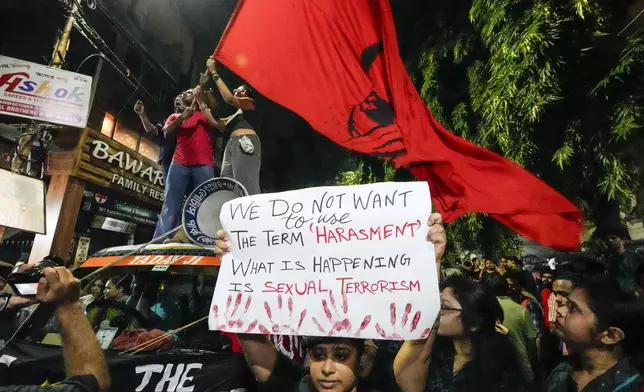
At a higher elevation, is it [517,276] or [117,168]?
[117,168]

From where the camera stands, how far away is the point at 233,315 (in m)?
2.01

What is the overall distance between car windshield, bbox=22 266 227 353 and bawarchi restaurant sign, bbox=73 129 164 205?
7211 millimetres

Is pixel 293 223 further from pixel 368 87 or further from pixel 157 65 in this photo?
pixel 157 65

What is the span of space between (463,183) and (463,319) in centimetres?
141

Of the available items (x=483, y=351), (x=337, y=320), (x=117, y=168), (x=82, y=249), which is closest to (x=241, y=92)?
(x=337, y=320)

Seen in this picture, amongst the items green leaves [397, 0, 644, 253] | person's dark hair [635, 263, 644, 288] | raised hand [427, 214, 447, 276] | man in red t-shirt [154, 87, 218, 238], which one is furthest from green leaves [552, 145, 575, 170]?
man in red t-shirt [154, 87, 218, 238]

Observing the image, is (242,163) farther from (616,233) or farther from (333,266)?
(616,233)

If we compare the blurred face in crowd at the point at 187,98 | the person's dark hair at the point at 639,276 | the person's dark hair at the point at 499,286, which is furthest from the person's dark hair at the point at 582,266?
the blurred face in crowd at the point at 187,98

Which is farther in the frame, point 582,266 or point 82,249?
point 82,249

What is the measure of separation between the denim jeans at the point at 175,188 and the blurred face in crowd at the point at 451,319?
3.19 metres

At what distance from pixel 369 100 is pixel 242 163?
1.56 metres

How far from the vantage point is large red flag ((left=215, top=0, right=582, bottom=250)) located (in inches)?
141

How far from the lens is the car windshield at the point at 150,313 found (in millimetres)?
3066

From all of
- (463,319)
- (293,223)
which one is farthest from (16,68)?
(463,319)
